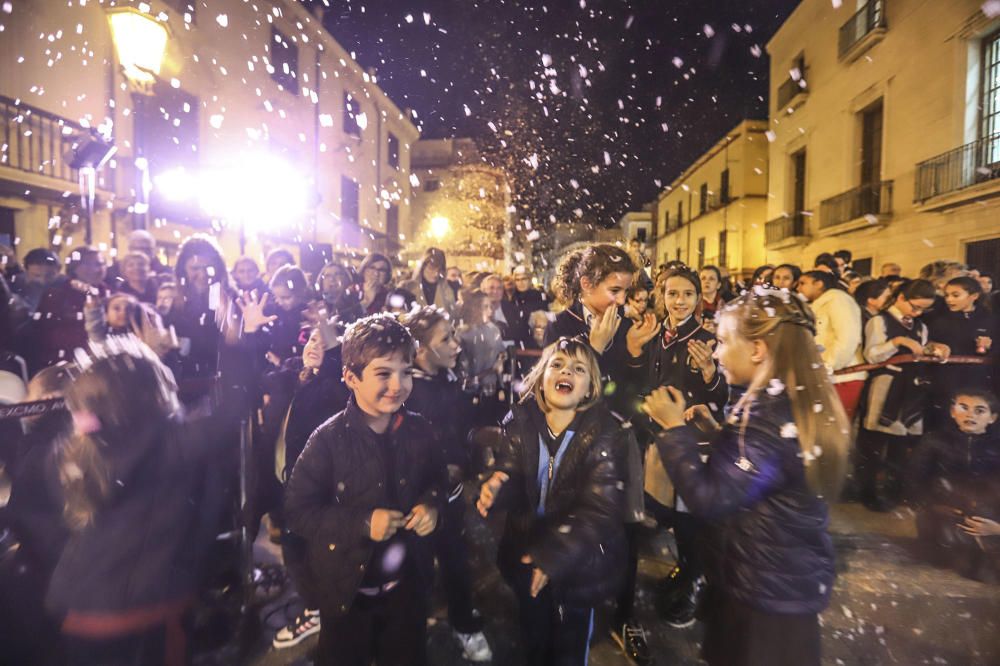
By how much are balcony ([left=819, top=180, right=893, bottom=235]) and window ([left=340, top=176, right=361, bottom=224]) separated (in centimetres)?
1737

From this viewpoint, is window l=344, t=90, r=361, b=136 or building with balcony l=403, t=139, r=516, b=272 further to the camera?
building with balcony l=403, t=139, r=516, b=272

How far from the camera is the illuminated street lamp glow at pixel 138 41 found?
4.56 meters

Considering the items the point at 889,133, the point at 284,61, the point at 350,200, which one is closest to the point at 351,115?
the point at 350,200

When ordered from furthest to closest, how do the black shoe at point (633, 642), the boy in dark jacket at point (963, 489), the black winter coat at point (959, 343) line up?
the black winter coat at point (959, 343) → the boy in dark jacket at point (963, 489) → the black shoe at point (633, 642)

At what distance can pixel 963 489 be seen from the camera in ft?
11.8

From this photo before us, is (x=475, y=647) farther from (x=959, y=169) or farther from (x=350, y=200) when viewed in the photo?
(x=350, y=200)

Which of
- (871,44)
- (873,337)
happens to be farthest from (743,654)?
(871,44)

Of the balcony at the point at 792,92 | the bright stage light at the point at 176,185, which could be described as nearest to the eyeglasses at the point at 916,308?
the bright stage light at the point at 176,185

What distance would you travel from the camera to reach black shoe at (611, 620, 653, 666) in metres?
2.60

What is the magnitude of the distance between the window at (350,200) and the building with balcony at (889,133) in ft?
56.3

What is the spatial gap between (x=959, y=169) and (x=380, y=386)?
15.3 metres

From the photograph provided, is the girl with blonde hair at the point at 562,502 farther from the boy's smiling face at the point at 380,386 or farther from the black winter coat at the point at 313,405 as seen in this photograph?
the black winter coat at the point at 313,405

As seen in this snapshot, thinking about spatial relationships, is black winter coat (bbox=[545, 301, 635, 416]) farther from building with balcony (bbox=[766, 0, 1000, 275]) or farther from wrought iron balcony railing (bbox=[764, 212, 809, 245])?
wrought iron balcony railing (bbox=[764, 212, 809, 245])

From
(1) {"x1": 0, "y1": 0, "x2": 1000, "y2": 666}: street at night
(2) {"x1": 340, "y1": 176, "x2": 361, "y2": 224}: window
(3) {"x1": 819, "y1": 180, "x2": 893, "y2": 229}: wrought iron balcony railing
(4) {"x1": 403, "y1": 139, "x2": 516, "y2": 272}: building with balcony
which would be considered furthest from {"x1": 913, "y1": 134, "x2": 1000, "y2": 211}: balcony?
(4) {"x1": 403, "y1": 139, "x2": 516, "y2": 272}: building with balcony
